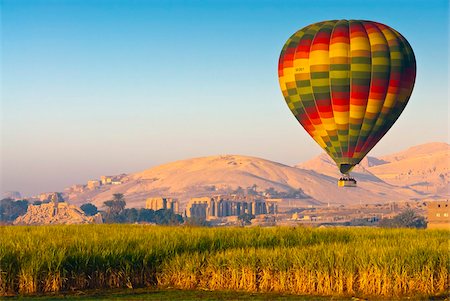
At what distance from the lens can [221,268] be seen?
3291 centimetres

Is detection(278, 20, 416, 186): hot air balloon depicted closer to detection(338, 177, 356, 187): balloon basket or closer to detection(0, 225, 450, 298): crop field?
detection(338, 177, 356, 187): balloon basket

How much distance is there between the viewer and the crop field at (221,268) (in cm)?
3102

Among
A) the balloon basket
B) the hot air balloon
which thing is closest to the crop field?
the balloon basket

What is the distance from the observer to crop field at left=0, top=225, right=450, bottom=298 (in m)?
31.0

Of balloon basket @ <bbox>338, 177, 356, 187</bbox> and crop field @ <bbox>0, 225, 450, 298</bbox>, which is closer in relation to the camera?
crop field @ <bbox>0, 225, 450, 298</bbox>

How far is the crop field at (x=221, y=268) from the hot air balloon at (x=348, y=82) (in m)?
25.2

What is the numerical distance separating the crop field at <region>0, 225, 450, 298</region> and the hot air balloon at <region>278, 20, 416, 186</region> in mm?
25164

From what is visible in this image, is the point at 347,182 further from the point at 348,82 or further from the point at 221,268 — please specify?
the point at 221,268

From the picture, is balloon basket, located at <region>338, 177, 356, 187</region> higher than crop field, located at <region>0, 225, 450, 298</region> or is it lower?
higher

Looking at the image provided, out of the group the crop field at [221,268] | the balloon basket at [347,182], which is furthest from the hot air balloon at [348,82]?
the crop field at [221,268]

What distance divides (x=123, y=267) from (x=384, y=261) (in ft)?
35.5

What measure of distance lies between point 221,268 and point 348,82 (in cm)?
3124

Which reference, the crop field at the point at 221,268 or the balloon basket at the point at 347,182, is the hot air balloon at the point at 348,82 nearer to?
the balloon basket at the point at 347,182

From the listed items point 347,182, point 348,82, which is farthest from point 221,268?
point 348,82
